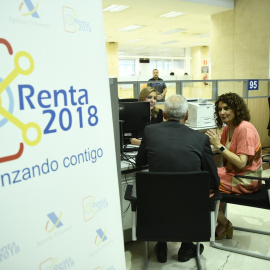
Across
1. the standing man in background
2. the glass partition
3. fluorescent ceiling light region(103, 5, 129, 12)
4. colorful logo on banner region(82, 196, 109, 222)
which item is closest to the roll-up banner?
colorful logo on banner region(82, 196, 109, 222)

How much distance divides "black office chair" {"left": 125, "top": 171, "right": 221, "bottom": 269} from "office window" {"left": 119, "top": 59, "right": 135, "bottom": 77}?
1548 cm

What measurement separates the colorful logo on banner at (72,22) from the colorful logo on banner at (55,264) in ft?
2.94

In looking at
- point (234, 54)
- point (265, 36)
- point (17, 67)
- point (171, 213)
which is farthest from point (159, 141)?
point (234, 54)

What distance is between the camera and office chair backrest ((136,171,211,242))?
1.66m

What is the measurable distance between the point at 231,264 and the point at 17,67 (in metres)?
1.95

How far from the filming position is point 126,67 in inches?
671

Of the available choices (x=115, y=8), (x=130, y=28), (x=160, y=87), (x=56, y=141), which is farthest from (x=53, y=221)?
(x=130, y=28)

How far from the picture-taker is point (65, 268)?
3.92 feet

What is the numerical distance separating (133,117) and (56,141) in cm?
140

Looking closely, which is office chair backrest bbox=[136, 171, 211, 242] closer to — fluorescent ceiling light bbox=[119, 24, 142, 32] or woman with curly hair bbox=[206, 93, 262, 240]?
woman with curly hair bbox=[206, 93, 262, 240]

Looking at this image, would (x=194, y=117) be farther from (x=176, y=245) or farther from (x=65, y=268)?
(x=65, y=268)

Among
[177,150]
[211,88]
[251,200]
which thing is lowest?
[251,200]

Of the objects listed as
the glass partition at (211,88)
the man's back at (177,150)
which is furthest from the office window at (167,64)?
the man's back at (177,150)

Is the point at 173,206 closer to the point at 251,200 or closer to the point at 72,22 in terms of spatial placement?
the point at 251,200
